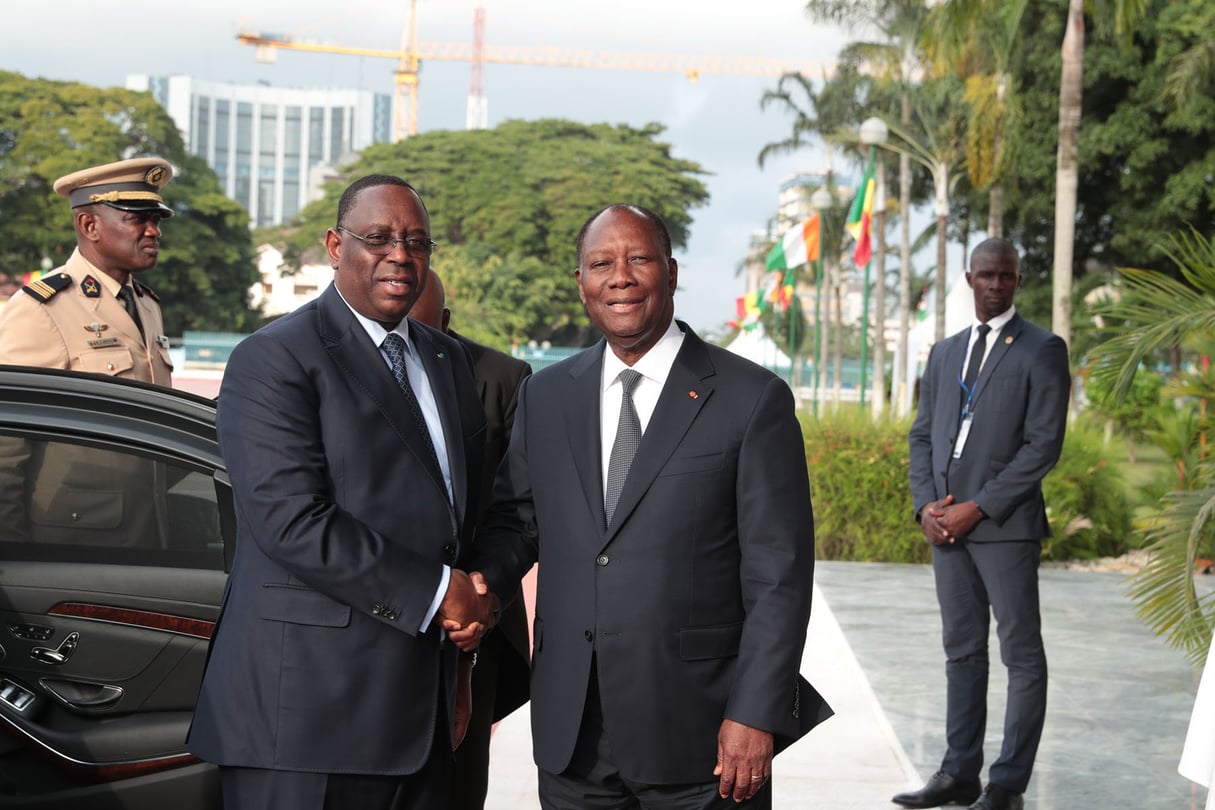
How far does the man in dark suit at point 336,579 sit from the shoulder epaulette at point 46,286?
174 cm

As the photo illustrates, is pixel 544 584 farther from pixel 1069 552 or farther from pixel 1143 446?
pixel 1143 446

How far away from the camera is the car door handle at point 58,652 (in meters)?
3.30

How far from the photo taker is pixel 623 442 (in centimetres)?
292

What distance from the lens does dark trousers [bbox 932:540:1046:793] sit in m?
4.98

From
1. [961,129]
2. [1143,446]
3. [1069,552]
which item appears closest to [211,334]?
[961,129]

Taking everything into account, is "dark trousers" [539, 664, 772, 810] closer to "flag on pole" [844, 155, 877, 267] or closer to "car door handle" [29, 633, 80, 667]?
"car door handle" [29, 633, 80, 667]

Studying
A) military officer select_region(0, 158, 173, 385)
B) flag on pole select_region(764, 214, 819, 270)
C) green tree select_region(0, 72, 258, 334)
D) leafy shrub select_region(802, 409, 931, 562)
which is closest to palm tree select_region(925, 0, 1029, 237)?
flag on pole select_region(764, 214, 819, 270)

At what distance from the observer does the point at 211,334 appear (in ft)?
180

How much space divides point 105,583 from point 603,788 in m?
1.33

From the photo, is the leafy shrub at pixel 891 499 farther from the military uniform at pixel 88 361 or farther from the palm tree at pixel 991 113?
the palm tree at pixel 991 113

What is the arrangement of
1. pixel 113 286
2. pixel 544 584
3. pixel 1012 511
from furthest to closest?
1. pixel 1012 511
2. pixel 113 286
3. pixel 544 584

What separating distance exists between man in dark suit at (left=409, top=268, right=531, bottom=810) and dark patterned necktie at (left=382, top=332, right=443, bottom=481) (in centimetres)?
64

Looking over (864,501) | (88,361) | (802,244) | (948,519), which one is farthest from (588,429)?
(802,244)

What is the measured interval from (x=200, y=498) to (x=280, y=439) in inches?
30.4
